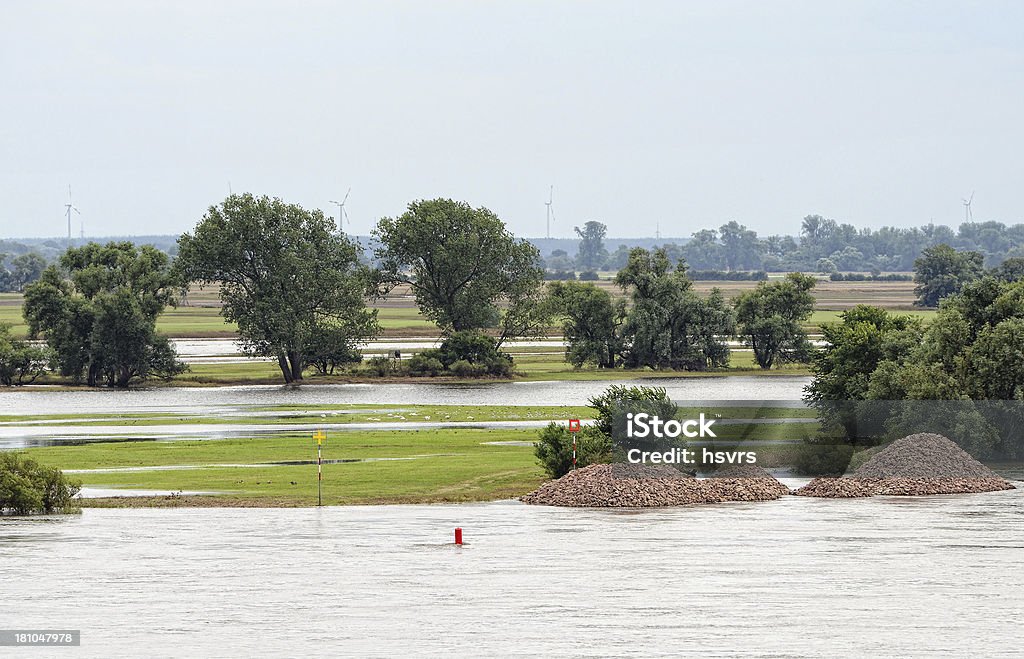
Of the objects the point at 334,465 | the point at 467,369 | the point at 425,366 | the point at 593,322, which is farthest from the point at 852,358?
the point at 593,322

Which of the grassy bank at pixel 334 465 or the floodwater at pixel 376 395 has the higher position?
the grassy bank at pixel 334 465

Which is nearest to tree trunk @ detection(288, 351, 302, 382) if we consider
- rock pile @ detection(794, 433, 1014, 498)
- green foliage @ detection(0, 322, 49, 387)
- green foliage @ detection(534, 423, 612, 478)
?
green foliage @ detection(0, 322, 49, 387)

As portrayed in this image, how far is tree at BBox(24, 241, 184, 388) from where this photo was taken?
116 m

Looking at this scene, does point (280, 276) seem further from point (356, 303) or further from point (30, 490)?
point (30, 490)

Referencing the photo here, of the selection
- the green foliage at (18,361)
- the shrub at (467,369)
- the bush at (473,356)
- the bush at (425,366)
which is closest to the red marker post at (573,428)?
the bush at (473,356)

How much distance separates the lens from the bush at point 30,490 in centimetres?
4619

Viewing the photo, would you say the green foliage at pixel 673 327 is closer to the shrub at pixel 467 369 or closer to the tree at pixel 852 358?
the shrub at pixel 467 369

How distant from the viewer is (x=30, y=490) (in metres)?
46.2

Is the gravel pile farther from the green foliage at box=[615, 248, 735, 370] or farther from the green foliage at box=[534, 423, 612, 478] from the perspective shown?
the green foliage at box=[615, 248, 735, 370]

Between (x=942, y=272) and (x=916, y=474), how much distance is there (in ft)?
468

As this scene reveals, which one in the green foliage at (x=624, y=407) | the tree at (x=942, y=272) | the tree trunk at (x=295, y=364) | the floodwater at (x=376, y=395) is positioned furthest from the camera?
the tree at (x=942, y=272)

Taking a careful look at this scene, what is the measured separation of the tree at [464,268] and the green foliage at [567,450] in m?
78.5

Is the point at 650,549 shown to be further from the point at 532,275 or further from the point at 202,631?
the point at 532,275

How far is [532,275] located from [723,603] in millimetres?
99764
